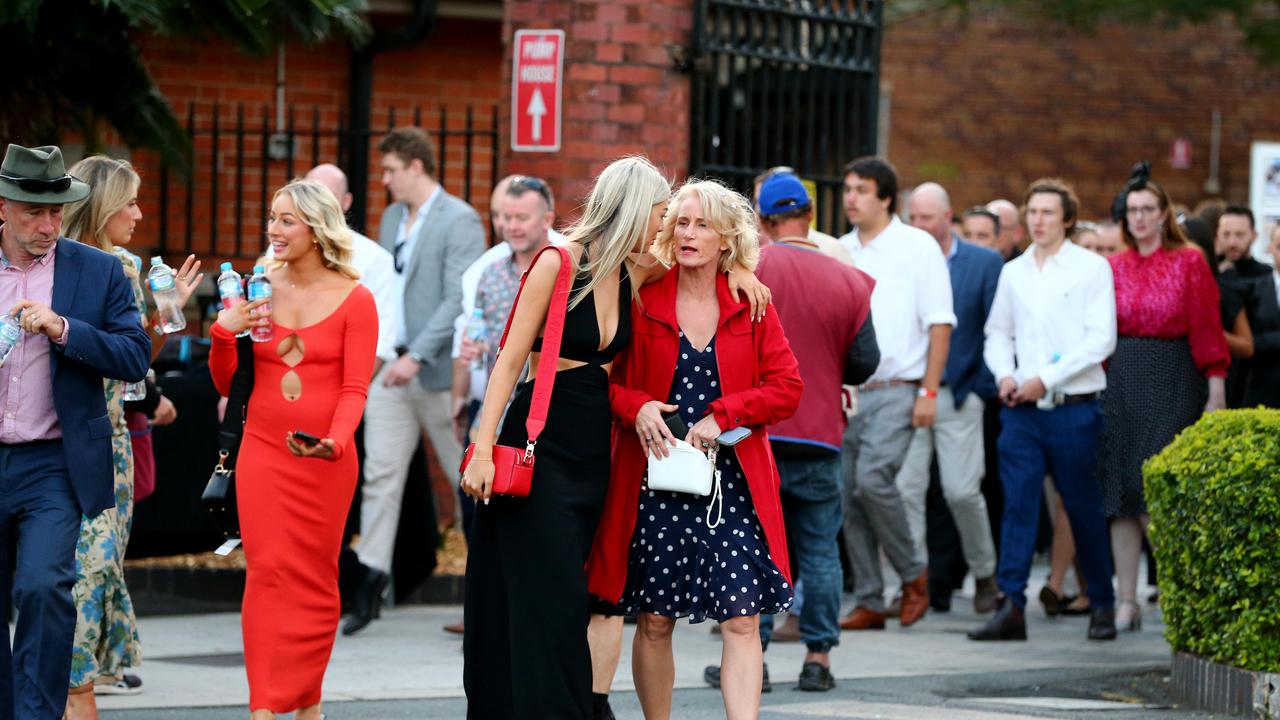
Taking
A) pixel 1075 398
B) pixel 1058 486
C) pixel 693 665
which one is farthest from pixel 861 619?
A: pixel 693 665

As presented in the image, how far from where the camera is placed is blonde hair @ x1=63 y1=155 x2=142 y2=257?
6.91 metres

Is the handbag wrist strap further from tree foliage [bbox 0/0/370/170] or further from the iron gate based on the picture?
the iron gate

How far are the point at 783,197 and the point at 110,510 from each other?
122 inches

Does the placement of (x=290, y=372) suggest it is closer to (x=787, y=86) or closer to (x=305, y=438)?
(x=305, y=438)

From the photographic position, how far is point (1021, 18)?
2423cm

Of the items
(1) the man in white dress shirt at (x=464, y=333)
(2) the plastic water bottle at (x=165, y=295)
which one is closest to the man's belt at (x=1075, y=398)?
(1) the man in white dress shirt at (x=464, y=333)

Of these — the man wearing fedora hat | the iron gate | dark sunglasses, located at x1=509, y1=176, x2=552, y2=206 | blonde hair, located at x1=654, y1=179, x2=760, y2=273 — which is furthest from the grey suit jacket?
the man wearing fedora hat

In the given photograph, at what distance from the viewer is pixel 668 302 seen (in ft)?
20.8

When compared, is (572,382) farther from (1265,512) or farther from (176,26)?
(176,26)

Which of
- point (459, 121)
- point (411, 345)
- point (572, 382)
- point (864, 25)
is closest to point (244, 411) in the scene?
point (572, 382)

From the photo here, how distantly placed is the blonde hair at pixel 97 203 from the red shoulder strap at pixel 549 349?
1787mm

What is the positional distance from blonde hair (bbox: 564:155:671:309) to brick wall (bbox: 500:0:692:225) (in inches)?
177

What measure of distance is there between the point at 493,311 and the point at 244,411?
2.51 meters

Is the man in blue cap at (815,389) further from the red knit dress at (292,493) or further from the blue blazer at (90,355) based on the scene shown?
the blue blazer at (90,355)
